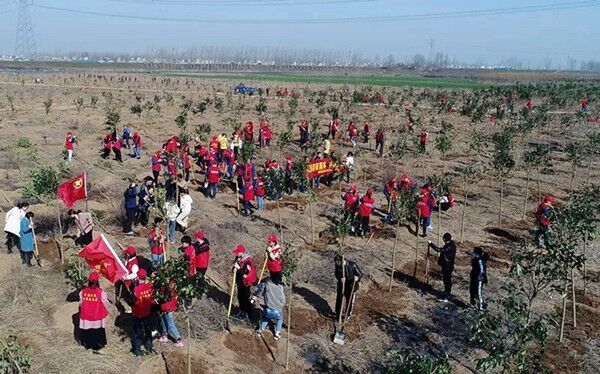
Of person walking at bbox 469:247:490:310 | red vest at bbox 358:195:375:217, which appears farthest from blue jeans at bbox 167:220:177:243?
person walking at bbox 469:247:490:310

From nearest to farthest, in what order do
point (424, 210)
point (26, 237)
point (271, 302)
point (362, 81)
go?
point (271, 302) < point (26, 237) < point (424, 210) < point (362, 81)

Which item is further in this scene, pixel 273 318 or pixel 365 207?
pixel 365 207

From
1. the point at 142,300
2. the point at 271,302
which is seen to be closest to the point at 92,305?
the point at 142,300

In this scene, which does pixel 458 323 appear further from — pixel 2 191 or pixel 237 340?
pixel 2 191

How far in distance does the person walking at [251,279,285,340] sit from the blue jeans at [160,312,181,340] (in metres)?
1.70

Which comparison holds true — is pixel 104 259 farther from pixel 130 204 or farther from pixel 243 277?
pixel 130 204

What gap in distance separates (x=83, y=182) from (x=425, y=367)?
11.1 metres

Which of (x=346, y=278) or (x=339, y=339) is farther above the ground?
(x=346, y=278)

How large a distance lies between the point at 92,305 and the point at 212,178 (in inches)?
452

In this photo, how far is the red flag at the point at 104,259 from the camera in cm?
1109

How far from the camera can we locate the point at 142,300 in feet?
33.1

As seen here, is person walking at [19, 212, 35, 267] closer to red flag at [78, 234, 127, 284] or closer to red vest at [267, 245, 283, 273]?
red flag at [78, 234, 127, 284]

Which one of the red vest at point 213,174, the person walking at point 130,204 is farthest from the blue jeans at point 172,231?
the red vest at point 213,174

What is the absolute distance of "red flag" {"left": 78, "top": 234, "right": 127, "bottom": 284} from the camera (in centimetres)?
1109
